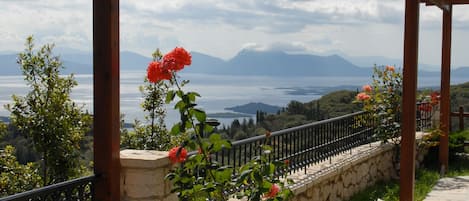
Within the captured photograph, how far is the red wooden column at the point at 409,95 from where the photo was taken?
5.81m

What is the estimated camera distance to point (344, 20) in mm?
19500

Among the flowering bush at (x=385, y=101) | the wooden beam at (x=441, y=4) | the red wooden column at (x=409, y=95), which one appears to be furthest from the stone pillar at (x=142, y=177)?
the flowering bush at (x=385, y=101)

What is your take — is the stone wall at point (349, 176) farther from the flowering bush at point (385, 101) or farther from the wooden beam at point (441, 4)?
the wooden beam at point (441, 4)

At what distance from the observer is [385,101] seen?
883 cm

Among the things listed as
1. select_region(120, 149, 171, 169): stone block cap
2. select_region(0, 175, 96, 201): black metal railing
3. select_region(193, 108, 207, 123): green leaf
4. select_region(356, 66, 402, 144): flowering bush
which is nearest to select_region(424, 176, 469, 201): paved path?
select_region(356, 66, 402, 144): flowering bush

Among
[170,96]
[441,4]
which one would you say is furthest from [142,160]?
[441,4]

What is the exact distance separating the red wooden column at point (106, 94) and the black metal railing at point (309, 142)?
4.88ft

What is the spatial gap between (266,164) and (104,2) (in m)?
1.48

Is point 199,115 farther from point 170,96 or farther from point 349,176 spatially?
point 349,176

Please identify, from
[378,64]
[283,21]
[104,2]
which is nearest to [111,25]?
[104,2]

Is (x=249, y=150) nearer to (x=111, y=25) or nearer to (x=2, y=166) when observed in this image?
(x=111, y=25)

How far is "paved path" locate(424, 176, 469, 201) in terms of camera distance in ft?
25.1

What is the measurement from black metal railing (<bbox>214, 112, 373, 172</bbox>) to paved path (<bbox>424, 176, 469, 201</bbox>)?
4.25 ft

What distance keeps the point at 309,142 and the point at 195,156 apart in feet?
11.6
